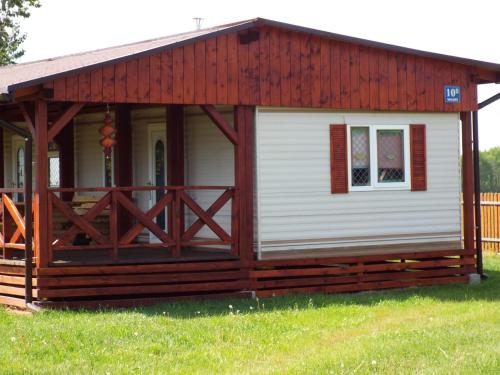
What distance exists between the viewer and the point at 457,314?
13203mm

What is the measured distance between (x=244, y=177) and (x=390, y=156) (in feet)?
9.28

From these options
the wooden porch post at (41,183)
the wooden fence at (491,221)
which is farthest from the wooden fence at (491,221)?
the wooden porch post at (41,183)

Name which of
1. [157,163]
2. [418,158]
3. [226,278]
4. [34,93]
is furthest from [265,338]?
[157,163]

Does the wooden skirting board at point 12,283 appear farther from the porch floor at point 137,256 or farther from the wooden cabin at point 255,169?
the porch floor at point 137,256

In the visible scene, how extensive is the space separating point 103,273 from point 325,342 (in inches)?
167

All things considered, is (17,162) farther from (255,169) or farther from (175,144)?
(255,169)

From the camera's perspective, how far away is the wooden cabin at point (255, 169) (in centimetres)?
1428

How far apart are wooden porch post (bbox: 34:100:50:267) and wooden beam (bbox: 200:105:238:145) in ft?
7.91

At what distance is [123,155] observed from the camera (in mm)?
17766

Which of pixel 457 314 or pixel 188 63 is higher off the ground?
pixel 188 63

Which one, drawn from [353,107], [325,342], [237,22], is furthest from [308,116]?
[325,342]

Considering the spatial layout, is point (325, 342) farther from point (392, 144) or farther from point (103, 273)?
point (392, 144)

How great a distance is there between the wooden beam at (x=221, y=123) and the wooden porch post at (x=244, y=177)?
0.11 m

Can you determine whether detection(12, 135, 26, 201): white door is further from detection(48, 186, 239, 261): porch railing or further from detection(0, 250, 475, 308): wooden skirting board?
detection(48, 186, 239, 261): porch railing
